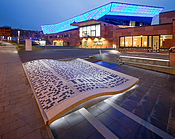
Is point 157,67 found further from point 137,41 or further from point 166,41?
point 137,41

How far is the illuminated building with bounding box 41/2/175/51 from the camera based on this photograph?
19.8 meters

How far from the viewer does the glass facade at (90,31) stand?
40.9 meters

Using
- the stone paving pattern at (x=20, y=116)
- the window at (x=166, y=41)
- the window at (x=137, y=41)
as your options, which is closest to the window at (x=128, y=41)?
the window at (x=137, y=41)

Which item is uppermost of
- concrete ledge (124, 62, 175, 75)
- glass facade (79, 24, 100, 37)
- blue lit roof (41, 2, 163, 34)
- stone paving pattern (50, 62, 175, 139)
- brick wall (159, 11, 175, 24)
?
blue lit roof (41, 2, 163, 34)

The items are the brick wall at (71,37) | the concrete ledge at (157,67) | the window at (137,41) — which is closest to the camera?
the concrete ledge at (157,67)

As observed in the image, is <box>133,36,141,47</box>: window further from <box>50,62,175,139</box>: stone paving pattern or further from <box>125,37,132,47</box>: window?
<box>50,62,175,139</box>: stone paving pattern

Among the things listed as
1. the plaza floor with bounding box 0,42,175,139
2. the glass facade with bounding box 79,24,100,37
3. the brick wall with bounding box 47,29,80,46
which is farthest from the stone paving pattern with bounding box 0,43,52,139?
the brick wall with bounding box 47,29,80,46

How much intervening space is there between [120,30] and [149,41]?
6359mm

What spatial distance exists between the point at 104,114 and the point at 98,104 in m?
0.77

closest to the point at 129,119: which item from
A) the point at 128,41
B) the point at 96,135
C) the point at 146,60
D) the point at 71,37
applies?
the point at 96,135

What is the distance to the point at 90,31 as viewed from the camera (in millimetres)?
43094

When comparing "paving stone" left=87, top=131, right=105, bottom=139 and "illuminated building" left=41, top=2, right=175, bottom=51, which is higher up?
"illuminated building" left=41, top=2, right=175, bottom=51

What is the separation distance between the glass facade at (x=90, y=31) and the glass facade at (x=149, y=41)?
1839 centimetres

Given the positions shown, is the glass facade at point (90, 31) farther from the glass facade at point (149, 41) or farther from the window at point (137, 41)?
the window at point (137, 41)
